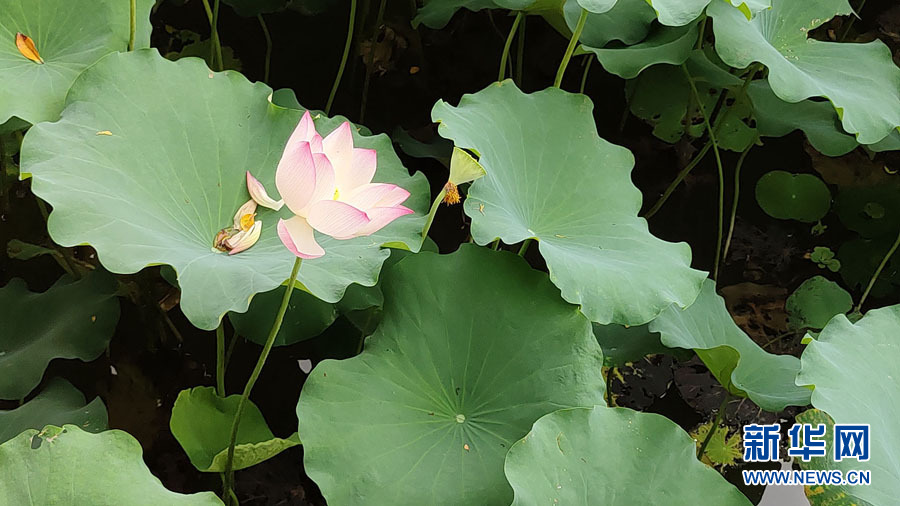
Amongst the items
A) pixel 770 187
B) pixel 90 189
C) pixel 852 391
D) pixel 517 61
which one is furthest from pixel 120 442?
pixel 770 187

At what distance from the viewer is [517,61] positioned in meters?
1.73

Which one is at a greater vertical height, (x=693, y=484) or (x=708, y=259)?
(x=693, y=484)

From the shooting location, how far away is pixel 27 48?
980mm

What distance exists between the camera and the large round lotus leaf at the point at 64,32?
980mm

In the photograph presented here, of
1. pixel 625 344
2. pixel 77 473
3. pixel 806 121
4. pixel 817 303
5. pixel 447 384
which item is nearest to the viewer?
pixel 77 473

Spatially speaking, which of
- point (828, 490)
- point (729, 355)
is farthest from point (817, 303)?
point (828, 490)

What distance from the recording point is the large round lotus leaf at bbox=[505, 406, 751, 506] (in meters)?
0.80

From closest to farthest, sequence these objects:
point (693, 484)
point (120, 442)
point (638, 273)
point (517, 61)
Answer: point (120, 442) → point (693, 484) → point (638, 273) → point (517, 61)

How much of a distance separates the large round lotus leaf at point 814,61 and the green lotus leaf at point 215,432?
0.88 metres

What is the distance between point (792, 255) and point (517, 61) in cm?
80

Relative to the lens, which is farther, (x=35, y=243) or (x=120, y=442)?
(x=35, y=243)

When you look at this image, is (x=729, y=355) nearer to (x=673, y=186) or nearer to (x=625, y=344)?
(x=625, y=344)

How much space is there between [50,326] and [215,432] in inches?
13.5

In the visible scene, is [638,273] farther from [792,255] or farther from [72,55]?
[792,255]
